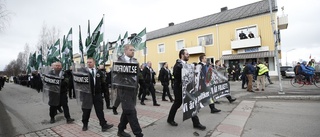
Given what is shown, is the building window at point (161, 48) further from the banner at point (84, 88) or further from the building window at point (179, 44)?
the banner at point (84, 88)

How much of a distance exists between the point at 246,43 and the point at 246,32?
5.12 ft

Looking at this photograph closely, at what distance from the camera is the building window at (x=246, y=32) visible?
20.5 m

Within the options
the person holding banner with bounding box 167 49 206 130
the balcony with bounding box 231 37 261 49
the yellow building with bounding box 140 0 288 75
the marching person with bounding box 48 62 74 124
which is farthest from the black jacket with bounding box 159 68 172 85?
the balcony with bounding box 231 37 261 49

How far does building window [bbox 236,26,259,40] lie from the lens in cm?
2050

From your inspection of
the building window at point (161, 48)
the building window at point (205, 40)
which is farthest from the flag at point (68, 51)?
the building window at point (161, 48)

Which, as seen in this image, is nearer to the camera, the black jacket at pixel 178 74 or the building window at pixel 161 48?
the black jacket at pixel 178 74

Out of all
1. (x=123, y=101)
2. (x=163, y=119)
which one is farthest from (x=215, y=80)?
(x=123, y=101)

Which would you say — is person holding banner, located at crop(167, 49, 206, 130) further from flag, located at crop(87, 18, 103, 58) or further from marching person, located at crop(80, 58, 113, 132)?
flag, located at crop(87, 18, 103, 58)

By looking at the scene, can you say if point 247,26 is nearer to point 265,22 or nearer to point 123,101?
point 265,22

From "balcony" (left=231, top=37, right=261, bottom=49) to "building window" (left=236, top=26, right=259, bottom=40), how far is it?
2.07 feet

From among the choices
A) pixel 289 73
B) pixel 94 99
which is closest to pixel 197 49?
pixel 289 73

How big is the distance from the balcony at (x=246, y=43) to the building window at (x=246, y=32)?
63 cm

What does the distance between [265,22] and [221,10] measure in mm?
9974

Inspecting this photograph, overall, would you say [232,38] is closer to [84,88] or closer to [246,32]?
[246,32]
